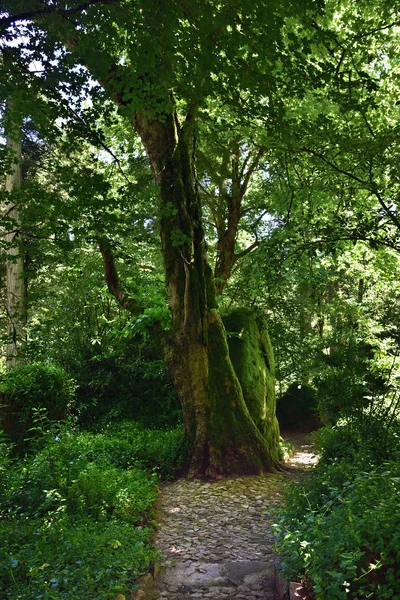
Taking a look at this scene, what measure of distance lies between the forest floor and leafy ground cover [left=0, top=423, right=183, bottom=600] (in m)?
0.29

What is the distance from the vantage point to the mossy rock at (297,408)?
1573 cm

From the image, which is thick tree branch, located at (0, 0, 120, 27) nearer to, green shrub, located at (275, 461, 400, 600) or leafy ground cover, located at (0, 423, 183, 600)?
leafy ground cover, located at (0, 423, 183, 600)

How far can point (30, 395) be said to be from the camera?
30.1ft

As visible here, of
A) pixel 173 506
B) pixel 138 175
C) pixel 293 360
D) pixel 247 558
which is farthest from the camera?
pixel 293 360

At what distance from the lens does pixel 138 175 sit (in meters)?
10.9

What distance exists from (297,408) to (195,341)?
9.21 metres

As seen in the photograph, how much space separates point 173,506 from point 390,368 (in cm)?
339

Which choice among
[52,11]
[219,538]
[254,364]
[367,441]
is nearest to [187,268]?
[254,364]

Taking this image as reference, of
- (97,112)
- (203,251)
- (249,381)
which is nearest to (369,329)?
(249,381)

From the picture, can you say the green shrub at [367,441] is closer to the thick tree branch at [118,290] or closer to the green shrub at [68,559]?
the green shrub at [68,559]

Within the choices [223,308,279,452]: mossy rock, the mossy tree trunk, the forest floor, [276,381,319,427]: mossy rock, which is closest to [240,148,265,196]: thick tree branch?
[223,308,279,452]: mossy rock

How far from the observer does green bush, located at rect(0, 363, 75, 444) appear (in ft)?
28.8

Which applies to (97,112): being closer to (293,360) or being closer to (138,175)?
(138,175)

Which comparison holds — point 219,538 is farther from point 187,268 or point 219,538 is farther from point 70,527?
point 187,268
